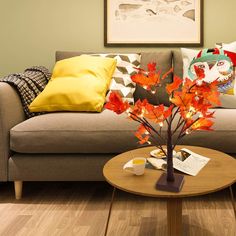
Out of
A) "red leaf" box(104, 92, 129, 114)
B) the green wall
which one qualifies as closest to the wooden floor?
"red leaf" box(104, 92, 129, 114)

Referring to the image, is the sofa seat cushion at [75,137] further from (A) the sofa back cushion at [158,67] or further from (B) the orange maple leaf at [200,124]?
(B) the orange maple leaf at [200,124]

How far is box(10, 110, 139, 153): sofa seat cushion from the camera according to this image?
206cm

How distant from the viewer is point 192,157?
5.39ft

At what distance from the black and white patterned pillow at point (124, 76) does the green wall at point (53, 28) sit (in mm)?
345

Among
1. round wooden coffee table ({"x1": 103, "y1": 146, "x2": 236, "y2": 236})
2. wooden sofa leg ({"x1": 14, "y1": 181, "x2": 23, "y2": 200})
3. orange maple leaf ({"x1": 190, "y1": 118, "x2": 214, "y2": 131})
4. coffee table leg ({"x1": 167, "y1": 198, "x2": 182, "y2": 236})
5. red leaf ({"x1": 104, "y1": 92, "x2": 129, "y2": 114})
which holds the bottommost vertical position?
wooden sofa leg ({"x1": 14, "y1": 181, "x2": 23, "y2": 200})

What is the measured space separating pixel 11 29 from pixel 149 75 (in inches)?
83.0

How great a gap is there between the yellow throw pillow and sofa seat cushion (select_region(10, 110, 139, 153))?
22 cm

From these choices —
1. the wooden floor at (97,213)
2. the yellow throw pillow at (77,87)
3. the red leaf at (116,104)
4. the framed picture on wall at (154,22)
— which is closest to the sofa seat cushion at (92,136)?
the yellow throw pillow at (77,87)

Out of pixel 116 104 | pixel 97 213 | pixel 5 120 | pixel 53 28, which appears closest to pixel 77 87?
pixel 5 120

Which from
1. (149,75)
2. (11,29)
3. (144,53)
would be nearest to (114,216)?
(149,75)

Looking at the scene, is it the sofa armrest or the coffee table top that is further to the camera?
the sofa armrest

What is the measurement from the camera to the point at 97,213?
6.53 ft

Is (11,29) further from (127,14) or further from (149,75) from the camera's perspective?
(149,75)

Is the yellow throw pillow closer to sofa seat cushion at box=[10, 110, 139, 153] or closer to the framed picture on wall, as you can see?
sofa seat cushion at box=[10, 110, 139, 153]
